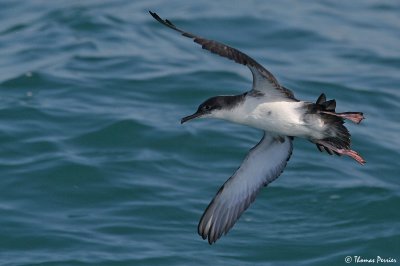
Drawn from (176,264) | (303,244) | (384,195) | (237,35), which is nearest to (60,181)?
(176,264)

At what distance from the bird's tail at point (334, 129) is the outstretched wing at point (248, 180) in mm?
971

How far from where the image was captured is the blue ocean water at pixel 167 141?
12047mm

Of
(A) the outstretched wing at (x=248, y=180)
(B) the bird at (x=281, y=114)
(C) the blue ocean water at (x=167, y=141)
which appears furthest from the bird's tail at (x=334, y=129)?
(C) the blue ocean water at (x=167, y=141)

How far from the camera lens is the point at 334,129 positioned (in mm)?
8992

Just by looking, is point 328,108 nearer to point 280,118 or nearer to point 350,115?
point 350,115

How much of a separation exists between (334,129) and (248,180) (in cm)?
129

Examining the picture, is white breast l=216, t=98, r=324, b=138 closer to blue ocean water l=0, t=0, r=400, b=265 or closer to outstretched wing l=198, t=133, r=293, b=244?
outstretched wing l=198, t=133, r=293, b=244

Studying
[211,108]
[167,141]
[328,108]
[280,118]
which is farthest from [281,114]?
[167,141]

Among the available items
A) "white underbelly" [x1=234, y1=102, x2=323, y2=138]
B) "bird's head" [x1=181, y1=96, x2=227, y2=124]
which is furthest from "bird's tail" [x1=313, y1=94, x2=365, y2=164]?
"bird's head" [x1=181, y1=96, x2=227, y2=124]

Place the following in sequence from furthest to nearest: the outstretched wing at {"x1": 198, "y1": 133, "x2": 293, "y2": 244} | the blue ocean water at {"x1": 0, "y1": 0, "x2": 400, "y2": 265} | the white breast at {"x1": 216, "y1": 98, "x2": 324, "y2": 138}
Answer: the blue ocean water at {"x1": 0, "y1": 0, "x2": 400, "y2": 265} → the outstretched wing at {"x1": 198, "y1": 133, "x2": 293, "y2": 244} → the white breast at {"x1": 216, "y1": 98, "x2": 324, "y2": 138}

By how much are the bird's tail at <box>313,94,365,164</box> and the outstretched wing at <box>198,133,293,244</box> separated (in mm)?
971

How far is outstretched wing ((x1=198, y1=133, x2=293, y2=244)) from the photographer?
32.1ft

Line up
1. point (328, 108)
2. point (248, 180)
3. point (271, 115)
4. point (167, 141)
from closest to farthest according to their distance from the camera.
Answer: point (271, 115) → point (328, 108) → point (248, 180) → point (167, 141)

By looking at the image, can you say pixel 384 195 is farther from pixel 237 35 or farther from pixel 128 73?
pixel 237 35
